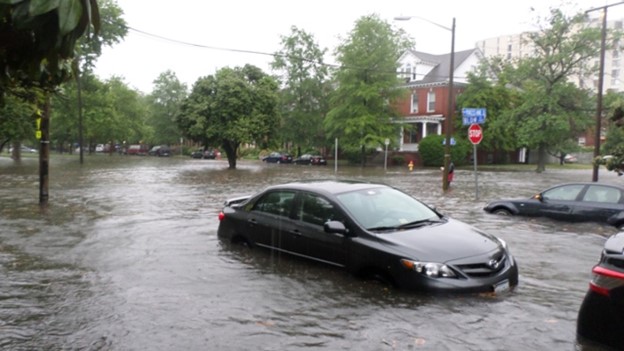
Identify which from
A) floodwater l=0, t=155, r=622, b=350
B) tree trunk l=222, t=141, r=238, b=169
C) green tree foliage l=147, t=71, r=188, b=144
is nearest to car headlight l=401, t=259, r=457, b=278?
floodwater l=0, t=155, r=622, b=350

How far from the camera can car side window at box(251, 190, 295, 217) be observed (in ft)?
27.0

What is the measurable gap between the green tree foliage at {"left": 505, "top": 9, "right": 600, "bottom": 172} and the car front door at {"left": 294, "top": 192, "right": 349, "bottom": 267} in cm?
3775

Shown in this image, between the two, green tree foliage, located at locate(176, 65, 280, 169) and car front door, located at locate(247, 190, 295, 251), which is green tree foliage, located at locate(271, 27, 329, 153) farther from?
car front door, located at locate(247, 190, 295, 251)

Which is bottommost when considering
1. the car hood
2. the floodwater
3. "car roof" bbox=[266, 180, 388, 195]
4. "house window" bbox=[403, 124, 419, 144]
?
the floodwater

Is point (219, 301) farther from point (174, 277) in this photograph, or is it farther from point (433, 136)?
point (433, 136)

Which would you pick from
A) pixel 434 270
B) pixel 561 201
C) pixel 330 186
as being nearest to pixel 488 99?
pixel 561 201

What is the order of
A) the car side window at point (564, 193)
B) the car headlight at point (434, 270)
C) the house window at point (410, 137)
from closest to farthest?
the car headlight at point (434, 270)
the car side window at point (564, 193)
the house window at point (410, 137)

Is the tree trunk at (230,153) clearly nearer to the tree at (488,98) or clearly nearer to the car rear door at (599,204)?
the tree at (488,98)

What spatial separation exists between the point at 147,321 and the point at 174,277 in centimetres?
196

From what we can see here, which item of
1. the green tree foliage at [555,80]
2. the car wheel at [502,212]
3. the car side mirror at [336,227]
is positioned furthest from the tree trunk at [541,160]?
the car side mirror at [336,227]

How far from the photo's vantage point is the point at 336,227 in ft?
23.0

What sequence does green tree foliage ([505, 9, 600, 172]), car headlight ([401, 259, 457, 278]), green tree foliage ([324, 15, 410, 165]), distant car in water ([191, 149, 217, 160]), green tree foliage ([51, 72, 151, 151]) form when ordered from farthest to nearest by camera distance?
distant car in water ([191, 149, 217, 160]) → green tree foliage ([51, 72, 151, 151]) → green tree foliage ([324, 15, 410, 165]) → green tree foliage ([505, 9, 600, 172]) → car headlight ([401, 259, 457, 278])

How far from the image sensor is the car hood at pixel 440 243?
6.34 m

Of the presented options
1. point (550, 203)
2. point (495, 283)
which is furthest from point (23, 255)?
point (550, 203)
